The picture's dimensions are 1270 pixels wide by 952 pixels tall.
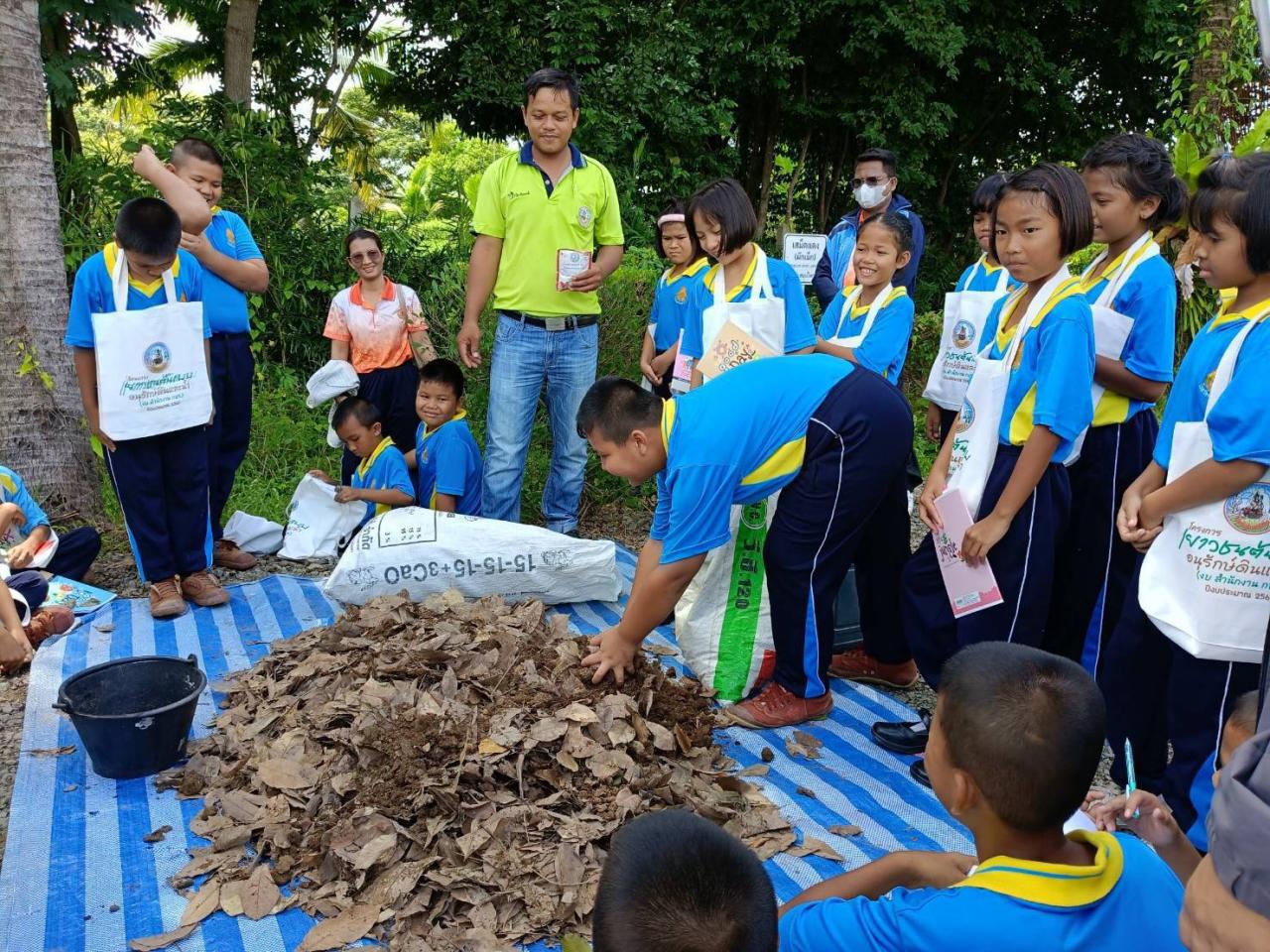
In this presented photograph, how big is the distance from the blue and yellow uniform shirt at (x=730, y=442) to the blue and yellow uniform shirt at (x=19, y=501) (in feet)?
9.31

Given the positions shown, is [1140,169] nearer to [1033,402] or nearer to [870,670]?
[1033,402]

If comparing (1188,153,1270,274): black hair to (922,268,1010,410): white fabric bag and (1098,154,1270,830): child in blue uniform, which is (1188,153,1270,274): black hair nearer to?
(1098,154,1270,830): child in blue uniform

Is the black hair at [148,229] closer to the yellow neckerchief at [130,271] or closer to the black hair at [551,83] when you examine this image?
the yellow neckerchief at [130,271]

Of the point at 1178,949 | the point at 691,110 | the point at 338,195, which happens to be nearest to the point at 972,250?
the point at 691,110

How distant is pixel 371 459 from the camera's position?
4719 millimetres

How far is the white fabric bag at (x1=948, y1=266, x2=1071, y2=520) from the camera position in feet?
8.67

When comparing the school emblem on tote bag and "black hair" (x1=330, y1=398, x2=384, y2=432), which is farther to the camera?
"black hair" (x1=330, y1=398, x2=384, y2=432)

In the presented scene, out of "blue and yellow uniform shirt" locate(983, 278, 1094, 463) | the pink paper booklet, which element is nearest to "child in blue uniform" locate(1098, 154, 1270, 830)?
"blue and yellow uniform shirt" locate(983, 278, 1094, 463)

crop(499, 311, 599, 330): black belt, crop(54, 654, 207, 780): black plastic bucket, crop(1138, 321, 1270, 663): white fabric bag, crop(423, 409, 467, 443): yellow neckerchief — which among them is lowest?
crop(54, 654, 207, 780): black plastic bucket

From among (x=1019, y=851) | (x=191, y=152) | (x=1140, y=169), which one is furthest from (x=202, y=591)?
(x=1140, y=169)

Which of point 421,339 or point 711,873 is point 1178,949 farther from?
point 421,339

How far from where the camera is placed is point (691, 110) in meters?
10.7

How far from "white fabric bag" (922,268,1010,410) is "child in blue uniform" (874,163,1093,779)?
2.94ft

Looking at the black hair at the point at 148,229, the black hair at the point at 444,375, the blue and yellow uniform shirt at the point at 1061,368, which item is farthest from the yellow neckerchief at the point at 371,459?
the blue and yellow uniform shirt at the point at 1061,368
